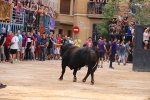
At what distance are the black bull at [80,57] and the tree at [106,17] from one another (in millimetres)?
32573

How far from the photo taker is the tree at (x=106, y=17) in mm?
51469

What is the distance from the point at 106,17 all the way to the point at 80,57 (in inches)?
1324

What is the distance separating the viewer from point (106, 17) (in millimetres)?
51969

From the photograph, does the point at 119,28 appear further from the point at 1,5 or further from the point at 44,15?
the point at 1,5

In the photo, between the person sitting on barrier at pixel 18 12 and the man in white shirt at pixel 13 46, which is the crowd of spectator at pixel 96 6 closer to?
the person sitting on barrier at pixel 18 12

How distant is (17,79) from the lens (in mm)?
18328

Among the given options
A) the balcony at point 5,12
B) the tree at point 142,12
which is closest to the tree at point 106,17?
the tree at point 142,12

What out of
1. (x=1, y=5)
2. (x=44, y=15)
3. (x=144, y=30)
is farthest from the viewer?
(x=44, y=15)

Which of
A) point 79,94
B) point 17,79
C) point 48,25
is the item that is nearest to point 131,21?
point 48,25

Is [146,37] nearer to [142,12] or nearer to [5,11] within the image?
[5,11]

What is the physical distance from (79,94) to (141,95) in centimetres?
207

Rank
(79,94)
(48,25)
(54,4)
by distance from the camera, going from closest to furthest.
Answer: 1. (79,94)
2. (48,25)
3. (54,4)

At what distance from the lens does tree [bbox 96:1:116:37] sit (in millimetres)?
51469

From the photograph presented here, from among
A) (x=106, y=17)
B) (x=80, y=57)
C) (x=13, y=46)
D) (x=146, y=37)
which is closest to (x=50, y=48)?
(x=13, y=46)
